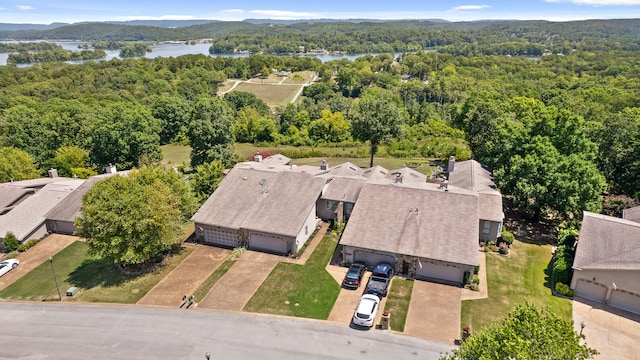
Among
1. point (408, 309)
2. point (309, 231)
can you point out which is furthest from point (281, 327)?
point (309, 231)

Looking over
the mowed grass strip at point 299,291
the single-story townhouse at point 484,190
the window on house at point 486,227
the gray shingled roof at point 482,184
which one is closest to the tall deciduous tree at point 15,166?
the mowed grass strip at point 299,291

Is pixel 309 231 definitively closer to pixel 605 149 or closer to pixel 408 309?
pixel 408 309

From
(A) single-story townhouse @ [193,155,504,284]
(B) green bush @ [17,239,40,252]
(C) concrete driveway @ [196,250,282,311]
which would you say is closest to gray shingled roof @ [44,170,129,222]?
(B) green bush @ [17,239,40,252]

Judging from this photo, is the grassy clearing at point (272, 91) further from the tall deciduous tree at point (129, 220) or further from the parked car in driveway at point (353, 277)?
the parked car in driveway at point (353, 277)

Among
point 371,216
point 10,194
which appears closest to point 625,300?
point 371,216

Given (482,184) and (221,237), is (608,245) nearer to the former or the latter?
(482,184)

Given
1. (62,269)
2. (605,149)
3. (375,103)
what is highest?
(375,103)

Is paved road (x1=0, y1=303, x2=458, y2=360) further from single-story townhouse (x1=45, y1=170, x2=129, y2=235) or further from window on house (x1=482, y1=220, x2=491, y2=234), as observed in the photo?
window on house (x1=482, y1=220, x2=491, y2=234)
